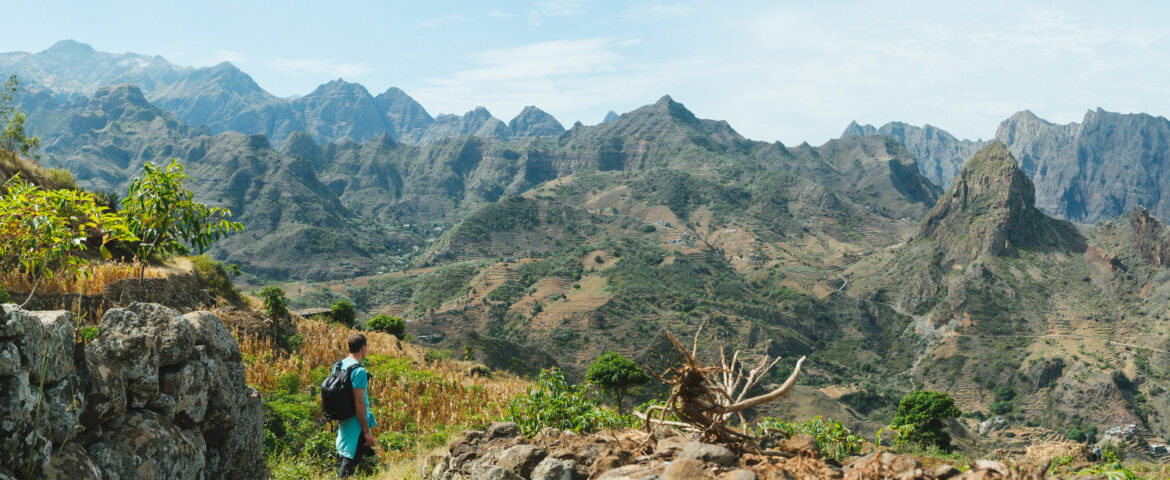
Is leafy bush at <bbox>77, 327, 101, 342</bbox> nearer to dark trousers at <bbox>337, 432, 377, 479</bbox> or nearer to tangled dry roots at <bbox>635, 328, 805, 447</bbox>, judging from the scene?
dark trousers at <bbox>337, 432, 377, 479</bbox>

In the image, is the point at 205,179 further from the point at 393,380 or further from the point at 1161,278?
the point at 1161,278

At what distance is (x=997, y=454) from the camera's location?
486cm

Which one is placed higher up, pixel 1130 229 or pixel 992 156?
pixel 992 156

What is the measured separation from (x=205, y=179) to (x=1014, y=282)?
8504 inches

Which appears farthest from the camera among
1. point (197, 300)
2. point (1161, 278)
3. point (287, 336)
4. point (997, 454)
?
point (1161, 278)

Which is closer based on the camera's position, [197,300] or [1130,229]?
[197,300]

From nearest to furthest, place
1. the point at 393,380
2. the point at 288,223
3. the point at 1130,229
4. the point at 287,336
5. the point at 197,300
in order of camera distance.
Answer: the point at 393,380 < the point at 197,300 < the point at 287,336 < the point at 1130,229 < the point at 288,223

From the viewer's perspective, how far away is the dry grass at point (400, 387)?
11156 millimetres

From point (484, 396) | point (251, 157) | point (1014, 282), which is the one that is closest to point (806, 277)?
point (1014, 282)

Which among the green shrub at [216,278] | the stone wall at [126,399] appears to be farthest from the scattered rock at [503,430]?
the green shrub at [216,278]

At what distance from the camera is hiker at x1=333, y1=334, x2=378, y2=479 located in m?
5.78

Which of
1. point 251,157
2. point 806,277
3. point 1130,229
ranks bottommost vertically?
point 806,277

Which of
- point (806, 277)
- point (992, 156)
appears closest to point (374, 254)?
point (806, 277)

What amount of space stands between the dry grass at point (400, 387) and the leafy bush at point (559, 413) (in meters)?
2.96
